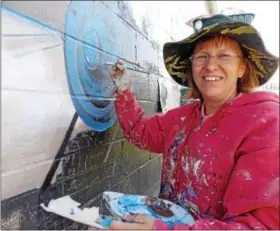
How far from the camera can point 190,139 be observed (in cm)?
138

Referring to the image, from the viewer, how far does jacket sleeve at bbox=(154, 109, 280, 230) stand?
41.7 inches

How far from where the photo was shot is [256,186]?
107cm

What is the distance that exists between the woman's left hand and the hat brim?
71 cm

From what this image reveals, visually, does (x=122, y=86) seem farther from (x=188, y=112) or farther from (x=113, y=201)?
(x=113, y=201)

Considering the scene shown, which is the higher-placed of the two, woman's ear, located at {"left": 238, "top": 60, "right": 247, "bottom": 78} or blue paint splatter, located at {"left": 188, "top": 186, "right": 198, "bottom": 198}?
woman's ear, located at {"left": 238, "top": 60, "right": 247, "bottom": 78}

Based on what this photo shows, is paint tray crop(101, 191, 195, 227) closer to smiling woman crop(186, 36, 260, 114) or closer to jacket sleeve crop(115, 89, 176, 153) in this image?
jacket sleeve crop(115, 89, 176, 153)

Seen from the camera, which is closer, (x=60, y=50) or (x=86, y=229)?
(x=60, y=50)

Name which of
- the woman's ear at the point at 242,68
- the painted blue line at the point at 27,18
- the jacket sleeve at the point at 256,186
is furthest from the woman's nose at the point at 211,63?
the painted blue line at the point at 27,18

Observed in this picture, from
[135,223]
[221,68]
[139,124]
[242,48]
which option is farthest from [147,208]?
[242,48]

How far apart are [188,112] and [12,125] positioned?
813 millimetres

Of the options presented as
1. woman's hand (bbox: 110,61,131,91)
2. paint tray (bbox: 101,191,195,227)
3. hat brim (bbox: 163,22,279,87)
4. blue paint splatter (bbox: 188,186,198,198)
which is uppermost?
hat brim (bbox: 163,22,279,87)

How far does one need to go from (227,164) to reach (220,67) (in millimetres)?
369

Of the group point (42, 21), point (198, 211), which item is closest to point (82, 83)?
point (42, 21)

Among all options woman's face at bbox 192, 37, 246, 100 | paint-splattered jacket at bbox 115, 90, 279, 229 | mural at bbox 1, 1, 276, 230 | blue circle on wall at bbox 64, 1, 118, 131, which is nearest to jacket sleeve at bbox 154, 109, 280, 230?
paint-splattered jacket at bbox 115, 90, 279, 229
